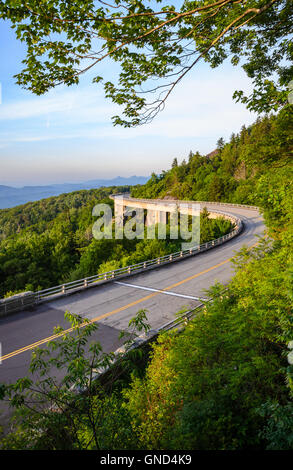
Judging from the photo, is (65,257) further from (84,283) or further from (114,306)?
(114,306)

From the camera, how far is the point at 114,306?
13.9 metres

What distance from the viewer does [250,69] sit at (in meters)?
Result: 8.97

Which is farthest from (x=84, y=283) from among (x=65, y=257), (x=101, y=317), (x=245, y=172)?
(x=245, y=172)

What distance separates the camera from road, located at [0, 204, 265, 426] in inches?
390

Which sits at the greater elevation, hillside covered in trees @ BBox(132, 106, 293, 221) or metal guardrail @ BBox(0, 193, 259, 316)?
hillside covered in trees @ BBox(132, 106, 293, 221)

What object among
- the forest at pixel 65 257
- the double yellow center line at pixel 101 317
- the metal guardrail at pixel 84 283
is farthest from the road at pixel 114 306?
the forest at pixel 65 257

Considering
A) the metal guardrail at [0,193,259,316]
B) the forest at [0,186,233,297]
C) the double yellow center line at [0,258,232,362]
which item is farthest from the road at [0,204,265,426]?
the forest at [0,186,233,297]

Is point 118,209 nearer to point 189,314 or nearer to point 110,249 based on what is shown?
point 110,249

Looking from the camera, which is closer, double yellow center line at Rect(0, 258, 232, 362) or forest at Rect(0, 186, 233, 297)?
double yellow center line at Rect(0, 258, 232, 362)

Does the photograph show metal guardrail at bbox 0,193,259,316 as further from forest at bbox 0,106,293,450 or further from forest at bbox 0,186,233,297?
forest at bbox 0,106,293,450

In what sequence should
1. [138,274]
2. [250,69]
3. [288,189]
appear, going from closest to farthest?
1. [288,189]
2. [250,69]
3. [138,274]

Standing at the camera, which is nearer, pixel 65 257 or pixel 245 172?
pixel 65 257
